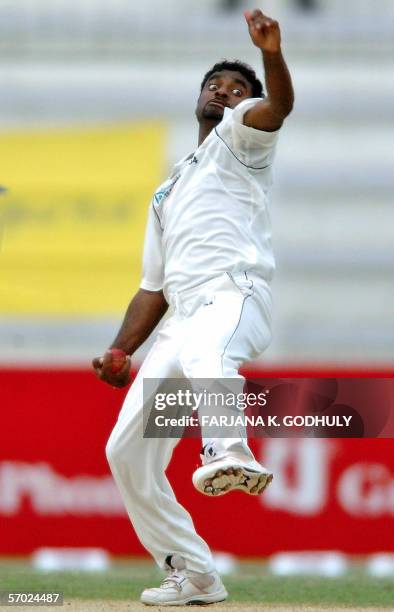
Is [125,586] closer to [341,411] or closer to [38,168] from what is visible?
[341,411]

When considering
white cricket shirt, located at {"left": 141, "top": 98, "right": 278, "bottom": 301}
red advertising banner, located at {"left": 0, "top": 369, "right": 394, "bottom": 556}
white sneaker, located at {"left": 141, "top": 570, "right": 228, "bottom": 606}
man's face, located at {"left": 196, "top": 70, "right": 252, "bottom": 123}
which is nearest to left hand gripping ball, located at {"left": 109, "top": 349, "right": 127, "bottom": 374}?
white cricket shirt, located at {"left": 141, "top": 98, "right": 278, "bottom": 301}

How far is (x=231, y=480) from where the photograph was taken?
5.48 m

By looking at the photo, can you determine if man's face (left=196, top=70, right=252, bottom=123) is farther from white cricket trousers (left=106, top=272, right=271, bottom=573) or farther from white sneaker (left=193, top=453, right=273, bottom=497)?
white sneaker (left=193, top=453, right=273, bottom=497)

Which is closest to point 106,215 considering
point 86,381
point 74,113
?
point 74,113

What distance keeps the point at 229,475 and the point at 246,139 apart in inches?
51.9

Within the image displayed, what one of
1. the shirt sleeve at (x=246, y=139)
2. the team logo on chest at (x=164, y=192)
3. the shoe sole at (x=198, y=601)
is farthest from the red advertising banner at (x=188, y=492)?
the shirt sleeve at (x=246, y=139)

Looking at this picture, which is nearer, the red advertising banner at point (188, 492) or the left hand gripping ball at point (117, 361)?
the left hand gripping ball at point (117, 361)

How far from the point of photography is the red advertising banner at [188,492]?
8.45 metres

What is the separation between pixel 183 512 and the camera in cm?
643

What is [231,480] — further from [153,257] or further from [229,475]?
[153,257]

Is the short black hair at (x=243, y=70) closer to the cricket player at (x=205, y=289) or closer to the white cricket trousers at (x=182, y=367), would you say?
the cricket player at (x=205, y=289)

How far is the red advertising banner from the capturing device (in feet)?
27.7

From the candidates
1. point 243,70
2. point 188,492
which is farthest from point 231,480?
point 188,492

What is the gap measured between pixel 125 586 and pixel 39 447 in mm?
1443
